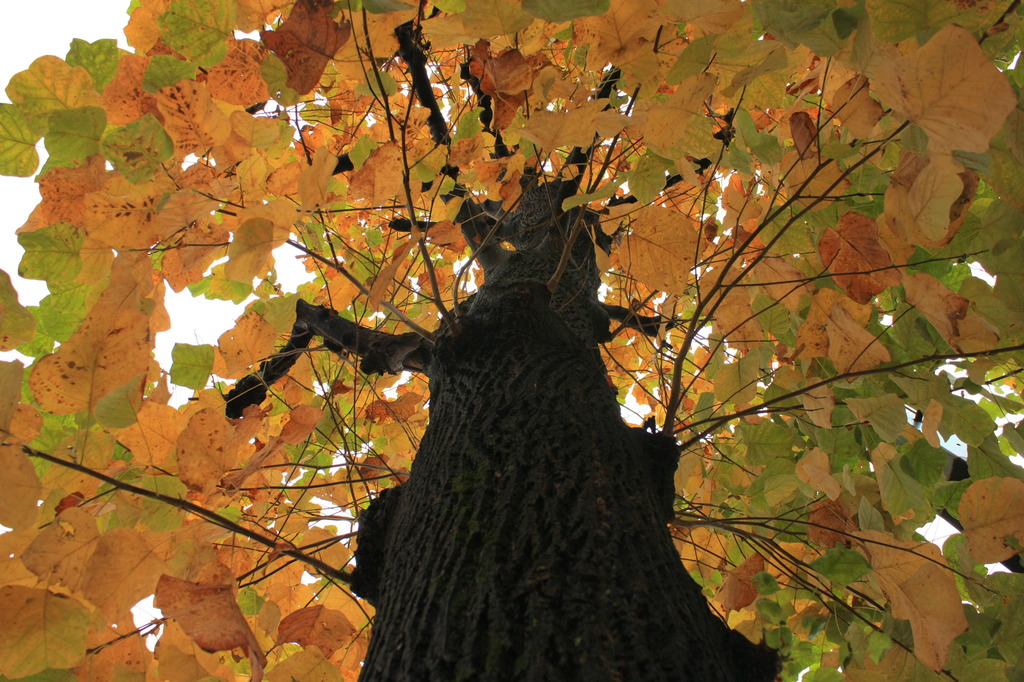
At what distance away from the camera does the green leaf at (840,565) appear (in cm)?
103

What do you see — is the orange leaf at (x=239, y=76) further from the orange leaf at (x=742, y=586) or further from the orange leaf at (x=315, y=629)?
the orange leaf at (x=742, y=586)

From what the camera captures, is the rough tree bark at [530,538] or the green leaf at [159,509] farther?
the green leaf at [159,509]

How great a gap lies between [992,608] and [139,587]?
1.75 meters

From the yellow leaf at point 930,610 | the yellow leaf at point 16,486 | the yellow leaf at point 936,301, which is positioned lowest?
the yellow leaf at point 930,610

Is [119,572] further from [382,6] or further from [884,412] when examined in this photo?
[884,412]

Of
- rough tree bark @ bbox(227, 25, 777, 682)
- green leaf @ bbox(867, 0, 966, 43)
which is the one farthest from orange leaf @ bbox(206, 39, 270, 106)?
green leaf @ bbox(867, 0, 966, 43)

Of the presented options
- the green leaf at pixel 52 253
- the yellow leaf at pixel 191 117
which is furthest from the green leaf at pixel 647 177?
the green leaf at pixel 52 253

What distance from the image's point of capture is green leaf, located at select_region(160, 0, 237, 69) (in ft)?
3.37

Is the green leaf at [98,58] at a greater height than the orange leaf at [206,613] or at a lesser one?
greater

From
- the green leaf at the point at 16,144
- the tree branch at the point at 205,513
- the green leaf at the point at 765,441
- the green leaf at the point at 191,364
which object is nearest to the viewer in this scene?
the tree branch at the point at 205,513

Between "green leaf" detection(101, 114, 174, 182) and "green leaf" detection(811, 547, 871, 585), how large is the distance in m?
1.43

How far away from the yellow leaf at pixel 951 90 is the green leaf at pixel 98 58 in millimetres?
1414

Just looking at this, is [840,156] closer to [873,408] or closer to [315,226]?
[873,408]

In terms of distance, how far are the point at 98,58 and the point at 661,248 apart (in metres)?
1.23
